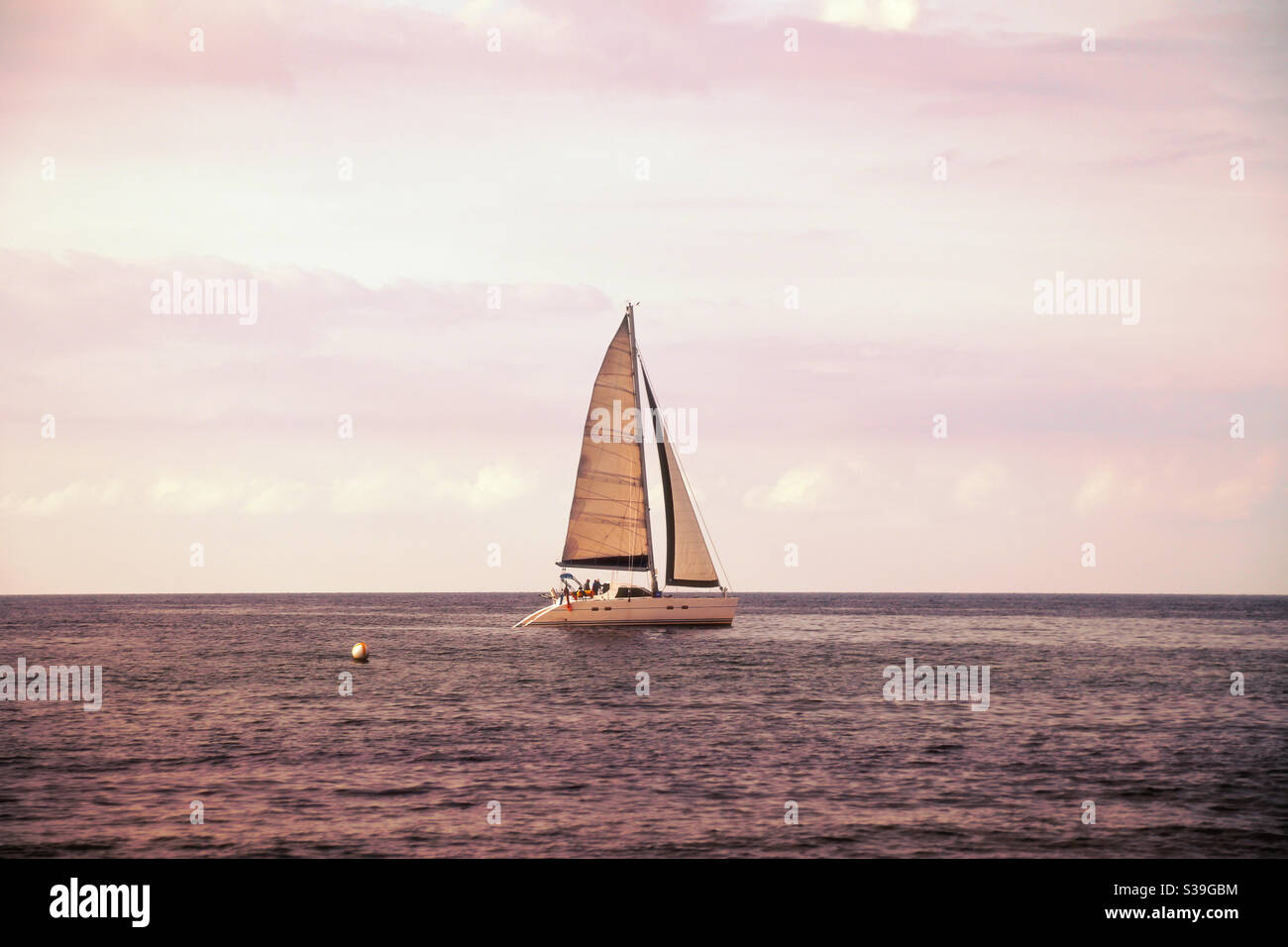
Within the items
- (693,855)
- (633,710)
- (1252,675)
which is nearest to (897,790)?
(693,855)

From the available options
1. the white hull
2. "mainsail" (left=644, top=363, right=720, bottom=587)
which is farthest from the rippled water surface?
"mainsail" (left=644, top=363, right=720, bottom=587)

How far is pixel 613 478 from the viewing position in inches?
2916

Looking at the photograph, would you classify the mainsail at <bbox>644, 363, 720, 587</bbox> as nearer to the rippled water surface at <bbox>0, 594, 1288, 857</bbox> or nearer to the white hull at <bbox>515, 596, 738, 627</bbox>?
the white hull at <bbox>515, 596, 738, 627</bbox>

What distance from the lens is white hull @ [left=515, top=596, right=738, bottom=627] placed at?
70.2m

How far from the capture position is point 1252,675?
58.0 metres

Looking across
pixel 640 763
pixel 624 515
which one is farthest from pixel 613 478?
pixel 640 763

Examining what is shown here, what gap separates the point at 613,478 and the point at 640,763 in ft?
149

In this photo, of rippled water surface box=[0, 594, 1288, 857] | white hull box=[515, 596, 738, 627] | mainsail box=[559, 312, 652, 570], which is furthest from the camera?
mainsail box=[559, 312, 652, 570]

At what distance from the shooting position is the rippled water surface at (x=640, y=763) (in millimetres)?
21391

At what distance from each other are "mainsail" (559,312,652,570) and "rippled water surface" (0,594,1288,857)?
14.4m
